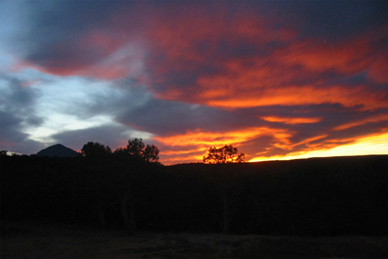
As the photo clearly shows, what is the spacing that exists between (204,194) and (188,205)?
162 cm

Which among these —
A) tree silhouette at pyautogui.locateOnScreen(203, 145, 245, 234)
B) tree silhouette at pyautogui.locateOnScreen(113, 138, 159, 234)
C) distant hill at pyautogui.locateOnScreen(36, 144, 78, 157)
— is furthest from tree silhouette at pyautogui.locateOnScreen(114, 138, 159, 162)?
distant hill at pyautogui.locateOnScreen(36, 144, 78, 157)

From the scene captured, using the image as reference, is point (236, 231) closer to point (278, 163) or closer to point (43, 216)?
point (278, 163)

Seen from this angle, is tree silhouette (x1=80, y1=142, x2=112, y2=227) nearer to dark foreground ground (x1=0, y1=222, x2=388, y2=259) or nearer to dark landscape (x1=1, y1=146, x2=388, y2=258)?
dark landscape (x1=1, y1=146, x2=388, y2=258)

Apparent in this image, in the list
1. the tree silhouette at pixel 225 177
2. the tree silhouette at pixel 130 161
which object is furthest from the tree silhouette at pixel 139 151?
the tree silhouette at pixel 225 177

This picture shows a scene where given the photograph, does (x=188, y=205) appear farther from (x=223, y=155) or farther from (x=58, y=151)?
(x=58, y=151)

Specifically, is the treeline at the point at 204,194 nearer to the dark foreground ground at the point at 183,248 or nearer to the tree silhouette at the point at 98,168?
the tree silhouette at the point at 98,168

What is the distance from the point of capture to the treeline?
18.8 metres

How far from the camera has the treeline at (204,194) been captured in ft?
61.7

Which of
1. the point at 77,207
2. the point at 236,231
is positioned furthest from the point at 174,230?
the point at 77,207

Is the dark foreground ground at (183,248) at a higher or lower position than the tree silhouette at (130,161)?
lower

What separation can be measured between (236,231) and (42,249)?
12.9 metres

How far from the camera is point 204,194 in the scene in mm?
22219

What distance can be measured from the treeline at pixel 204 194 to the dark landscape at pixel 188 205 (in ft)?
0.24

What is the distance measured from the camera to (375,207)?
1888 cm
